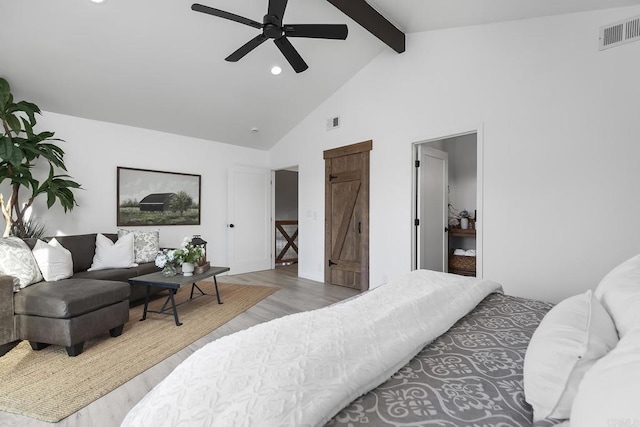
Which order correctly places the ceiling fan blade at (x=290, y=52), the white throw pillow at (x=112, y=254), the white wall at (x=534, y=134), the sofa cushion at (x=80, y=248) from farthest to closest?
the white throw pillow at (x=112, y=254) < the sofa cushion at (x=80, y=248) < the ceiling fan blade at (x=290, y=52) < the white wall at (x=534, y=134)

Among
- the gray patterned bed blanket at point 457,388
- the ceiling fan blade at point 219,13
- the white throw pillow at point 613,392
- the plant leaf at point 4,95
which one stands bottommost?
the gray patterned bed blanket at point 457,388

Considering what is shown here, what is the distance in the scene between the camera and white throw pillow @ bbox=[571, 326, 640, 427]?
486 mm

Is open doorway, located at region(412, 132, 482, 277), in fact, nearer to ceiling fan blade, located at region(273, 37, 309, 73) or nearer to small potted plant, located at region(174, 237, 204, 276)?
ceiling fan blade, located at region(273, 37, 309, 73)

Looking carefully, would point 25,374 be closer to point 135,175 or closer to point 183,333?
point 183,333

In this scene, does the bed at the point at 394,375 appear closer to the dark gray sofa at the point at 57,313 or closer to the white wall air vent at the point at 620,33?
the dark gray sofa at the point at 57,313

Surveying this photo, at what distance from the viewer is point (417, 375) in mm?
985

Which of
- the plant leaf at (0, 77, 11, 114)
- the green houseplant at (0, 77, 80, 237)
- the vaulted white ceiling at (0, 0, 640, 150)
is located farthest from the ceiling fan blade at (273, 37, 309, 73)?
the plant leaf at (0, 77, 11, 114)

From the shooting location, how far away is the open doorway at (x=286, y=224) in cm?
725

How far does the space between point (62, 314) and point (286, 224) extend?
5403 mm

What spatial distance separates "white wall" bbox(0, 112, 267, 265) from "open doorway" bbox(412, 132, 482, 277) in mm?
3652

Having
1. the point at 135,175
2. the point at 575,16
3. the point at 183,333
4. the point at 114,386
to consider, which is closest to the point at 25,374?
the point at 114,386

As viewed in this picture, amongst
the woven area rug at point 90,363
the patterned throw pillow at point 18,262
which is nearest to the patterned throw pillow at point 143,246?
the woven area rug at point 90,363

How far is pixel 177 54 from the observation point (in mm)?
3604

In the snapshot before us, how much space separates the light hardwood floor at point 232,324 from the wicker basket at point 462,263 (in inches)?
63.6
